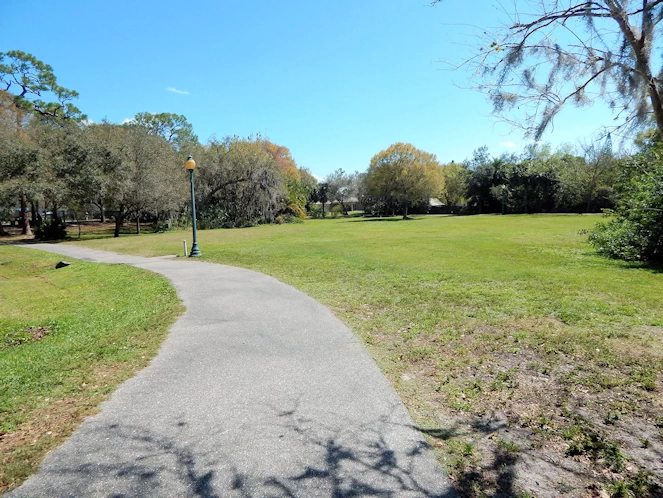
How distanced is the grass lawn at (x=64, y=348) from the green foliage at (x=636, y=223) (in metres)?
12.8

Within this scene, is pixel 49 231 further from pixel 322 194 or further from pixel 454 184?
pixel 454 184

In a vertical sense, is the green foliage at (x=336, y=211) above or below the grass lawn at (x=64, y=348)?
above

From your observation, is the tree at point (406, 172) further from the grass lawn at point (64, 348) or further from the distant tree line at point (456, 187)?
the grass lawn at point (64, 348)

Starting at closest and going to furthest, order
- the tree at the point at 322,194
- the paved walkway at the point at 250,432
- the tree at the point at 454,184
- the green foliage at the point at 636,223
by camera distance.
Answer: the paved walkway at the point at 250,432 → the green foliage at the point at 636,223 → the tree at the point at 454,184 → the tree at the point at 322,194

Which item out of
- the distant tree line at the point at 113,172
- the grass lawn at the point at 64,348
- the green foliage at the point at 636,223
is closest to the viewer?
the grass lawn at the point at 64,348

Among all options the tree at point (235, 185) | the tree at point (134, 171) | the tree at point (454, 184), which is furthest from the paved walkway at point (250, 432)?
the tree at point (454, 184)

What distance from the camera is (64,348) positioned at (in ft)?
17.3

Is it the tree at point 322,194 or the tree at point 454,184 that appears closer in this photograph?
the tree at point 454,184

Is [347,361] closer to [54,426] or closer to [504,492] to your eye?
[504,492]

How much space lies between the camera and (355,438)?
3041 millimetres

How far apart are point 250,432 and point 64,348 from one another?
3742 millimetres

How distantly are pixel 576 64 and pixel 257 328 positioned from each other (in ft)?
17.1

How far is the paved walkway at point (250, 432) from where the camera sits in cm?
251

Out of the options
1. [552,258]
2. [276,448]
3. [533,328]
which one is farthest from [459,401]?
[552,258]
